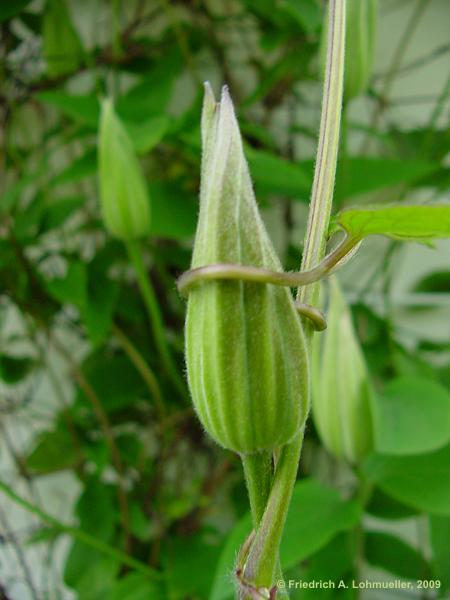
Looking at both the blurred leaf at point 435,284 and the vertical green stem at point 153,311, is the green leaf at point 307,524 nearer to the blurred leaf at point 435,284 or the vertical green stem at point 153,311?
the vertical green stem at point 153,311

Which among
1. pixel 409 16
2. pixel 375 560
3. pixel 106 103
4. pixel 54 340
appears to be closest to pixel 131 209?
pixel 106 103

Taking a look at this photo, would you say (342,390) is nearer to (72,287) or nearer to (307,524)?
(307,524)

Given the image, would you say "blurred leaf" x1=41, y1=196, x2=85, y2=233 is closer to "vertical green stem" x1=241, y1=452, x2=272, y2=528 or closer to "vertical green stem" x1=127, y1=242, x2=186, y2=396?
"vertical green stem" x1=127, y1=242, x2=186, y2=396

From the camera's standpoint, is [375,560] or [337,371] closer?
[337,371]

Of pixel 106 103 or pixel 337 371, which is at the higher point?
pixel 106 103

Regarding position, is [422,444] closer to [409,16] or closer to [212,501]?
[212,501]

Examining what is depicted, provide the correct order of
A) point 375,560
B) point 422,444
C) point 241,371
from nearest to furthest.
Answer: point 241,371
point 422,444
point 375,560

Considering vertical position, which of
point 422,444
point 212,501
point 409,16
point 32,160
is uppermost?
point 409,16

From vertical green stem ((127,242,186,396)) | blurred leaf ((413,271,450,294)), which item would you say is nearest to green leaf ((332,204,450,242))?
vertical green stem ((127,242,186,396))
